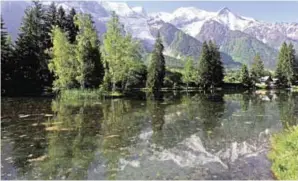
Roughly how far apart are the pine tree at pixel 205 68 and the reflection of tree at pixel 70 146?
271ft

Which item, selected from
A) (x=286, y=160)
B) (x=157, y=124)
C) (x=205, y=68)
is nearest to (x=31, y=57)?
(x=205, y=68)

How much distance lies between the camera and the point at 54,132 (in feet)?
109

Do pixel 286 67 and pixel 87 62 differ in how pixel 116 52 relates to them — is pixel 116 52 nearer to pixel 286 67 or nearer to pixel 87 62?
pixel 87 62

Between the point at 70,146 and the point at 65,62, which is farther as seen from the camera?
the point at 65,62

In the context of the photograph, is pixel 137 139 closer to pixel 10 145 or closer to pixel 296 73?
pixel 10 145

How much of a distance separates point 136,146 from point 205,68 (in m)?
98.0

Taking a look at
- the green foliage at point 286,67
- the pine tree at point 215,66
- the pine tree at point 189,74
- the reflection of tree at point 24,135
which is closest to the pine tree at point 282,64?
the green foliage at point 286,67

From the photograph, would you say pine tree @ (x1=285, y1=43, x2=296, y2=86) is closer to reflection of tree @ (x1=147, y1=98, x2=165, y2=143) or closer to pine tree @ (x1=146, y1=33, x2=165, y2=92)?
pine tree @ (x1=146, y1=33, x2=165, y2=92)

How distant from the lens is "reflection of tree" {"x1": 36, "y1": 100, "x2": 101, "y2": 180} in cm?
2055

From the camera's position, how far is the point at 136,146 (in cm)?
2703

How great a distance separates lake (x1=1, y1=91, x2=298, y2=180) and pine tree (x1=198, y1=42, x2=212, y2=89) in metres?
79.4

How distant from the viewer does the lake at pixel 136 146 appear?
20.3m

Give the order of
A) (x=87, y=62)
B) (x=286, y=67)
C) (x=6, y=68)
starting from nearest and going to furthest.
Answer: (x=87, y=62) → (x=6, y=68) → (x=286, y=67)

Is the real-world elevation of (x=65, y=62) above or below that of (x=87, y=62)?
above
